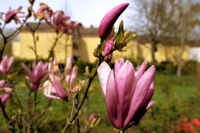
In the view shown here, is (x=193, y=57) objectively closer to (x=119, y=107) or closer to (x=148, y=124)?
(x=148, y=124)

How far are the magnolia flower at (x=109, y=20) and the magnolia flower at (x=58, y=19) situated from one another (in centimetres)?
78

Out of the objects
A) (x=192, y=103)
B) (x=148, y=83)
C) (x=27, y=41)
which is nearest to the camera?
(x=148, y=83)

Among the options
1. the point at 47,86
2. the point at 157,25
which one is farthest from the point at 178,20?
the point at 47,86

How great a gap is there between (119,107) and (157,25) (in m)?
13.6

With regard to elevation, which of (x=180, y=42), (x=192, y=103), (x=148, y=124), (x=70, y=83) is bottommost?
(x=180, y=42)

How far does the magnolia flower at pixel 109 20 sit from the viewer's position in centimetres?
57

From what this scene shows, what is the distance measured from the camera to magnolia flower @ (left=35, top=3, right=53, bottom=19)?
1.27 meters

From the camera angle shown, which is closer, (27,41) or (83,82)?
(83,82)

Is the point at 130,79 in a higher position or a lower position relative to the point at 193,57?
higher

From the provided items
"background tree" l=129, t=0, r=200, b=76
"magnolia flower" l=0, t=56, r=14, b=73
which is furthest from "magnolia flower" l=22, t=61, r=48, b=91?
"background tree" l=129, t=0, r=200, b=76

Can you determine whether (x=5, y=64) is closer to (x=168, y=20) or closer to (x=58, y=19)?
(x=58, y=19)

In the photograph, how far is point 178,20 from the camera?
66.9ft

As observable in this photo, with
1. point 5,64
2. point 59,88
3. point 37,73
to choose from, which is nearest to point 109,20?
point 59,88

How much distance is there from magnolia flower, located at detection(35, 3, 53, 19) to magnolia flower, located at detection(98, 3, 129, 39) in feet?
2.45
